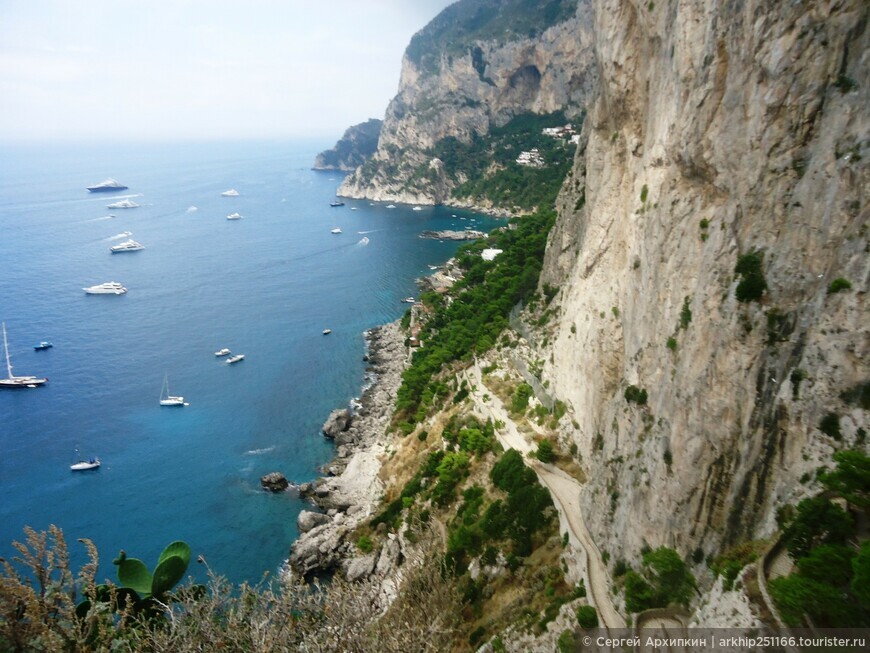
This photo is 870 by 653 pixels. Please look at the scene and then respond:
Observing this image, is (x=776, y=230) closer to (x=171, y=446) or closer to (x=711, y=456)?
(x=711, y=456)

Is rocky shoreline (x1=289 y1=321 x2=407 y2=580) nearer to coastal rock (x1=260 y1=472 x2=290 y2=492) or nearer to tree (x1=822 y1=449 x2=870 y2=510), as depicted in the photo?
coastal rock (x1=260 y1=472 x2=290 y2=492)

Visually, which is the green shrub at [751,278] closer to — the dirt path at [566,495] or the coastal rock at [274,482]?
the dirt path at [566,495]

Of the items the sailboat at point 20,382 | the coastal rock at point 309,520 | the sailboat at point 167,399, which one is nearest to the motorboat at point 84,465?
the sailboat at point 167,399

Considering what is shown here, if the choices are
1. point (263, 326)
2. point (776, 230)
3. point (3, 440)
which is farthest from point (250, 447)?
point (776, 230)

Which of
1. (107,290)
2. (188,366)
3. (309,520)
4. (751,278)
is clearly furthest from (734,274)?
(107,290)

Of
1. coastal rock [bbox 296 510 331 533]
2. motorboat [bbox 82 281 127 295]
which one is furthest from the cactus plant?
motorboat [bbox 82 281 127 295]
